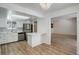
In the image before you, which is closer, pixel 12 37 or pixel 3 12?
pixel 3 12

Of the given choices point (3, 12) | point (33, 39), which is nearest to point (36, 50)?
point (33, 39)

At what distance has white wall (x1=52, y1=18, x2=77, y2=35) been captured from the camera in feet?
20.6

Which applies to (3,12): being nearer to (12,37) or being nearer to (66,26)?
(12,37)

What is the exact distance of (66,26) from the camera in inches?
277

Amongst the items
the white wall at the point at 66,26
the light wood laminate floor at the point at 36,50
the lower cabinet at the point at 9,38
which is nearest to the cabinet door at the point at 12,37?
the lower cabinet at the point at 9,38

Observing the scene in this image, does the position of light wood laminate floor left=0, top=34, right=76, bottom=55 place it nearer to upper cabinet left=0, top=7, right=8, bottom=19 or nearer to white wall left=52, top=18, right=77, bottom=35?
upper cabinet left=0, top=7, right=8, bottom=19

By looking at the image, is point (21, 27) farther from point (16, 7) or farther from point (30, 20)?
point (16, 7)

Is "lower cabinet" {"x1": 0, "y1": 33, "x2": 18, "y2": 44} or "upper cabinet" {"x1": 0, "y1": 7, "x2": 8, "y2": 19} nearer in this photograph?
"upper cabinet" {"x1": 0, "y1": 7, "x2": 8, "y2": 19}

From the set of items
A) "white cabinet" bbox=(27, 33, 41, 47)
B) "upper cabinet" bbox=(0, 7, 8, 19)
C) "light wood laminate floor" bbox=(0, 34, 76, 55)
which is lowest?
"light wood laminate floor" bbox=(0, 34, 76, 55)

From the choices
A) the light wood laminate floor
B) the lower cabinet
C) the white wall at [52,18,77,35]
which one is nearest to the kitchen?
the lower cabinet

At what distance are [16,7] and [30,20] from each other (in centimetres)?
122

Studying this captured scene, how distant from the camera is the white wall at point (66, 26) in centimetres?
629

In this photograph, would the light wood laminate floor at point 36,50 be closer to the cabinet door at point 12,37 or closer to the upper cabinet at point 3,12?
the cabinet door at point 12,37
